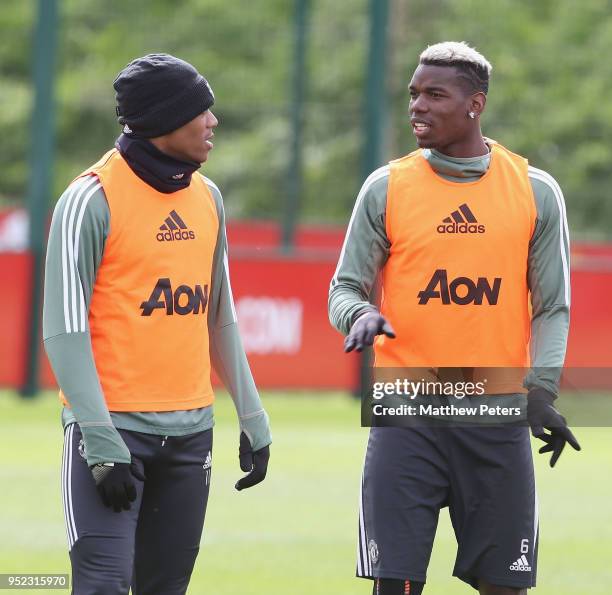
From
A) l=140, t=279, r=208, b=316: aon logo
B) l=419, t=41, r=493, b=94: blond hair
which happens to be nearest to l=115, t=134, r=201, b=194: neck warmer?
l=140, t=279, r=208, b=316: aon logo

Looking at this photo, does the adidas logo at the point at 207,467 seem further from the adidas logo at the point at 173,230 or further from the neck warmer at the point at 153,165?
the neck warmer at the point at 153,165

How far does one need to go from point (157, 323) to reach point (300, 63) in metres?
14.6

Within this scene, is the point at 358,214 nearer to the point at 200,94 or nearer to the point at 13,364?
the point at 200,94

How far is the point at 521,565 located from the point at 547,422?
0.52m

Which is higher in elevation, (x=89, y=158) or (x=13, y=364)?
(x=89, y=158)

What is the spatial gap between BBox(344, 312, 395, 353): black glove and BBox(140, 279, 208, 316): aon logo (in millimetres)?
509

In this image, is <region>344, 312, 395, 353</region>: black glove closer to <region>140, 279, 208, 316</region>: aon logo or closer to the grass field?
<region>140, 279, 208, 316</region>: aon logo

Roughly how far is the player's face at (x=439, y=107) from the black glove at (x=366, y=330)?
0.74 metres

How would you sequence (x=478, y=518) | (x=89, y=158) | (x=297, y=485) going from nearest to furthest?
(x=478, y=518) < (x=297, y=485) < (x=89, y=158)

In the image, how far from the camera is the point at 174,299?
17.4 ft

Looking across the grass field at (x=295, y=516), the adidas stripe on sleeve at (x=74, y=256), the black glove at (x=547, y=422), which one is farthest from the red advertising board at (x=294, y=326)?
the adidas stripe on sleeve at (x=74, y=256)

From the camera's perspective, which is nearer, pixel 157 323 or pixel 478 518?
pixel 157 323

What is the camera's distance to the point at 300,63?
19578mm

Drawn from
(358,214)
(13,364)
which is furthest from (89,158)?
(358,214)
